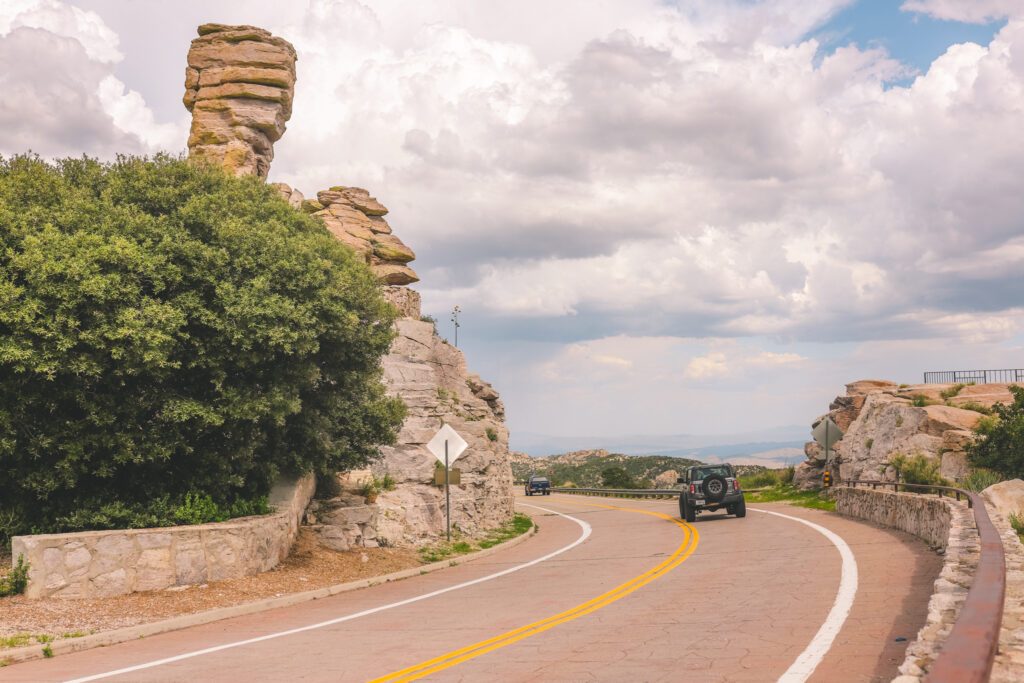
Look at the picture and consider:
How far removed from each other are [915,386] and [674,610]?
3733 centimetres

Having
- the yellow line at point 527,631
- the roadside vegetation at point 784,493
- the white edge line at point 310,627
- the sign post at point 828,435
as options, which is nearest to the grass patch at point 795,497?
the roadside vegetation at point 784,493

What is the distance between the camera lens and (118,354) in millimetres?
12781

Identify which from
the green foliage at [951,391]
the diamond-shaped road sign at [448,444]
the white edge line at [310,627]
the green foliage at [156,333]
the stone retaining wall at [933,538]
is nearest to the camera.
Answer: the stone retaining wall at [933,538]

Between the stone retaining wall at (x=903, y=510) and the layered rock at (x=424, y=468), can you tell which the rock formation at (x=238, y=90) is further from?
the stone retaining wall at (x=903, y=510)

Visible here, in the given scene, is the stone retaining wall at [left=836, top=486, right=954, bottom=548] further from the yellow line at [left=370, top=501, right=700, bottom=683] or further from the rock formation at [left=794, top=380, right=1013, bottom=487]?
the rock formation at [left=794, top=380, right=1013, bottom=487]

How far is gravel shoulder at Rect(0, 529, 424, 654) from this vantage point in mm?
10508

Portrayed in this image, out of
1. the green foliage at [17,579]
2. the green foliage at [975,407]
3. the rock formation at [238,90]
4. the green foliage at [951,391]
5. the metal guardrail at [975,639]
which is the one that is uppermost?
the rock formation at [238,90]

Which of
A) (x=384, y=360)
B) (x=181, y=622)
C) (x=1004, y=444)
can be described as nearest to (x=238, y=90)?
(x=384, y=360)

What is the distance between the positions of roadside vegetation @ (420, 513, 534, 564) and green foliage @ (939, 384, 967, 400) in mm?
22919

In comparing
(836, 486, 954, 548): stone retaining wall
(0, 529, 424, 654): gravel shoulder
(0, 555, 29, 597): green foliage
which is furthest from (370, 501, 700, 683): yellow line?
(0, 555, 29, 597): green foliage

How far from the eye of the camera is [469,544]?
2222 cm

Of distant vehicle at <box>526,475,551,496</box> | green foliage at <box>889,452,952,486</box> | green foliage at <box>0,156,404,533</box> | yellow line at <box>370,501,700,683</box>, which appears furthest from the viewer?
distant vehicle at <box>526,475,551,496</box>

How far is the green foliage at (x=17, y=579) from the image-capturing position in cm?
1201

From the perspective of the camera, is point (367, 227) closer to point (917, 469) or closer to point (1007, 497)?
point (917, 469)
